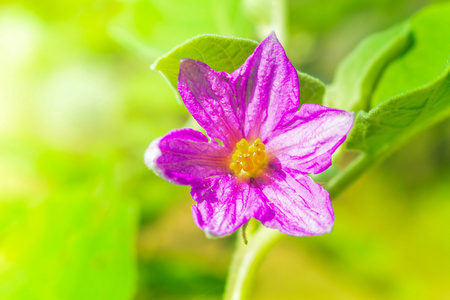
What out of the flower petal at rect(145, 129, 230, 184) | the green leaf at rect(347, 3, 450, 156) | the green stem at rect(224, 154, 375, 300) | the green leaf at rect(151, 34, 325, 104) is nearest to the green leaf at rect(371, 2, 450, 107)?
the green leaf at rect(347, 3, 450, 156)

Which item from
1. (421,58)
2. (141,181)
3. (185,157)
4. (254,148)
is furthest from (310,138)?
(141,181)

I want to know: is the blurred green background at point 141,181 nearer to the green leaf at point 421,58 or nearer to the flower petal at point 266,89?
the green leaf at point 421,58

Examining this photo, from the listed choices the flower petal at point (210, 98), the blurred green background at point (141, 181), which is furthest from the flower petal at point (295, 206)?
the blurred green background at point (141, 181)

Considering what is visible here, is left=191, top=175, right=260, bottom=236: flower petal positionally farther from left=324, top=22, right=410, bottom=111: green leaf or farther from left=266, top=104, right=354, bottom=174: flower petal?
left=324, top=22, right=410, bottom=111: green leaf

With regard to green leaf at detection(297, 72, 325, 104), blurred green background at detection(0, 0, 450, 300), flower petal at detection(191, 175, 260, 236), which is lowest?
blurred green background at detection(0, 0, 450, 300)

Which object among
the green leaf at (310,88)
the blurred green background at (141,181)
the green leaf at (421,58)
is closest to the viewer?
the green leaf at (310,88)
